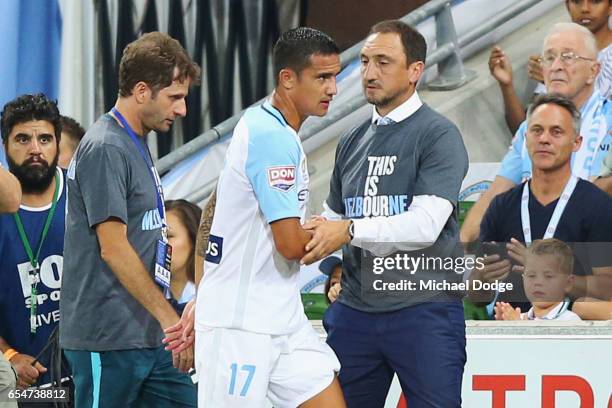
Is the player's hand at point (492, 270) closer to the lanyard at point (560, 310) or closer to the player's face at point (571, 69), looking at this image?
the lanyard at point (560, 310)

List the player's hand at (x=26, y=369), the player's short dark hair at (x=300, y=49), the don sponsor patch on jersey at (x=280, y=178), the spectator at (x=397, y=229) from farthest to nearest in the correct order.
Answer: the player's hand at (x=26, y=369) → the spectator at (x=397, y=229) → the player's short dark hair at (x=300, y=49) → the don sponsor patch on jersey at (x=280, y=178)

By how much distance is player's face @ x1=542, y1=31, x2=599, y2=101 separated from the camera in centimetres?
593

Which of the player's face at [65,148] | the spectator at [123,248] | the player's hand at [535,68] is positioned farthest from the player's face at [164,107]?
the player's hand at [535,68]

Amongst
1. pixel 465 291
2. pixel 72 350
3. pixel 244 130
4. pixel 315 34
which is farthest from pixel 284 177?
pixel 465 291

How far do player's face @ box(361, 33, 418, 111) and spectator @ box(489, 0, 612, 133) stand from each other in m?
1.37

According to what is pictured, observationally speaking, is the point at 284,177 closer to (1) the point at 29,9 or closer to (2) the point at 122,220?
(2) the point at 122,220

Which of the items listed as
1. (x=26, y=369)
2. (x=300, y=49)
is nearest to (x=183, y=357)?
(x=300, y=49)

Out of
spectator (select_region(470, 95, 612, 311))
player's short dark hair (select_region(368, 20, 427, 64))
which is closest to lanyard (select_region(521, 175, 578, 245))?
spectator (select_region(470, 95, 612, 311))

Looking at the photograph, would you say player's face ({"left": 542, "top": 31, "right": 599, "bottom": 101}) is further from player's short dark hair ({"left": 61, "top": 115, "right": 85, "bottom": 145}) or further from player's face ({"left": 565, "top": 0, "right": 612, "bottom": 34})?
player's short dark hair ({"left": 61, "top": 115, "right": 85, "bottom": 145})

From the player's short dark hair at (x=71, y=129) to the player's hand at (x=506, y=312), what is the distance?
213 cm

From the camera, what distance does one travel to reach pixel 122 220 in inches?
179

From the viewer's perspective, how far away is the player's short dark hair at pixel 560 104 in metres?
5.73

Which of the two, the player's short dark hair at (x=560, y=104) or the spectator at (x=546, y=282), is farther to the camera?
the player's short dark hair at (x=560, y=104)

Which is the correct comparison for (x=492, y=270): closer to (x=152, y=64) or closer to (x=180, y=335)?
(x=180, y=335)
